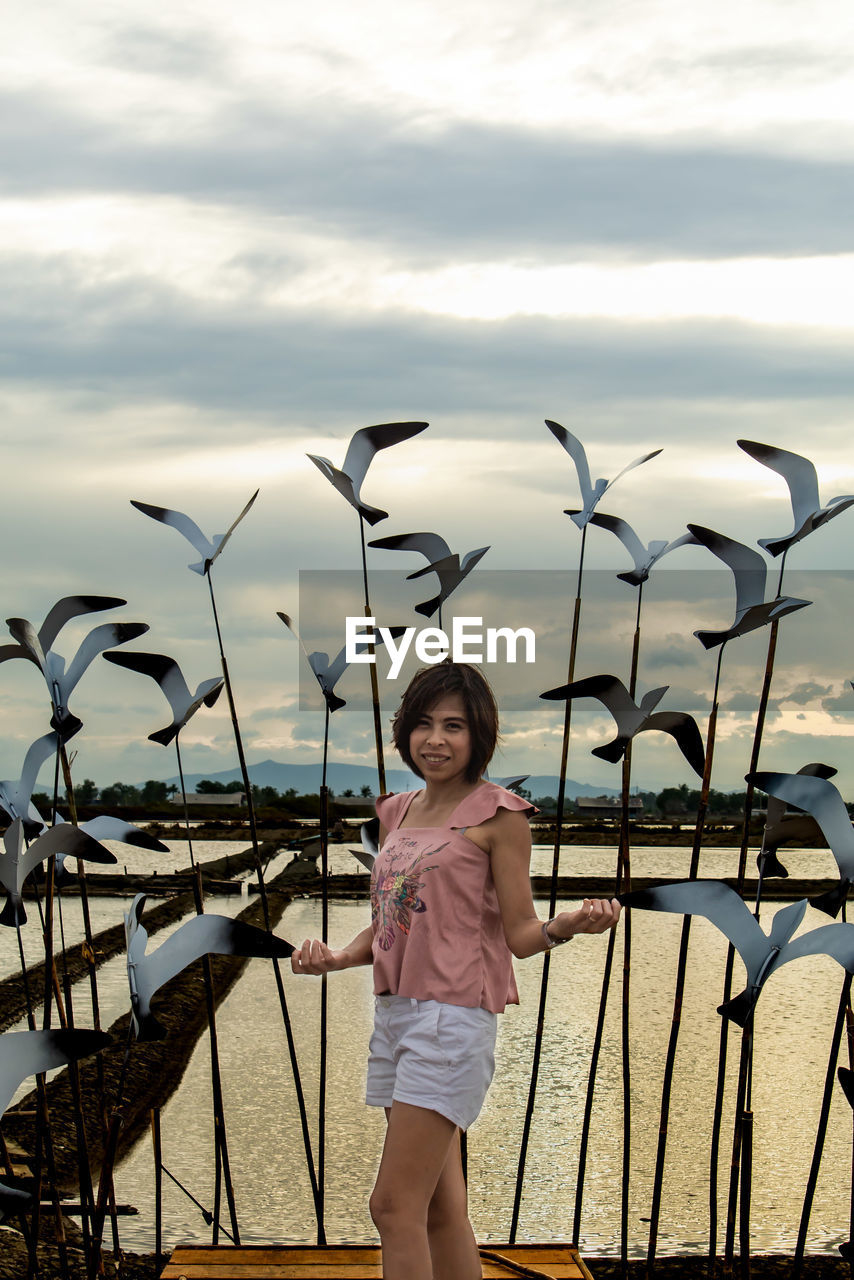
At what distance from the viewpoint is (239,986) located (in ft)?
16.9

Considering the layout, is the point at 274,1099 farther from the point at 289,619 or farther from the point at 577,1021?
the point at 289,619

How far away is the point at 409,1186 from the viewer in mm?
1520

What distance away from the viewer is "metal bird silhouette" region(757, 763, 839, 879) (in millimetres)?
1839

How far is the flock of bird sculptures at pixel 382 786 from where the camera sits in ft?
4.64

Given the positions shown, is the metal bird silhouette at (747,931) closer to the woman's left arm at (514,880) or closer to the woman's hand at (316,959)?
the woman's left arm at (514,880)

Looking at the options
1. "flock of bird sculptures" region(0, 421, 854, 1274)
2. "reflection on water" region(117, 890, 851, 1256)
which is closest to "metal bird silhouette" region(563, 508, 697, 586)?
"flock of bird sculptures" region(0, 421, 854, 1274)

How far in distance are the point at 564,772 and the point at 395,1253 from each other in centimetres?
82

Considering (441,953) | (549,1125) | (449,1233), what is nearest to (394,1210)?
(449,1233)

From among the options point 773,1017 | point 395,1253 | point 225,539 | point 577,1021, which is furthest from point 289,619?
point 773,1017

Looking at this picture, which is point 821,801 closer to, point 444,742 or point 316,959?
point 444,742

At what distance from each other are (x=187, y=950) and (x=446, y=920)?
0.37 meters

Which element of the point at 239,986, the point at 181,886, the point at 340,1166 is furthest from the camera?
the point at 181,886

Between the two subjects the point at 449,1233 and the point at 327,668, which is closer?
the point at 449,1233

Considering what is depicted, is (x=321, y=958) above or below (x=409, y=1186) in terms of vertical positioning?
above
